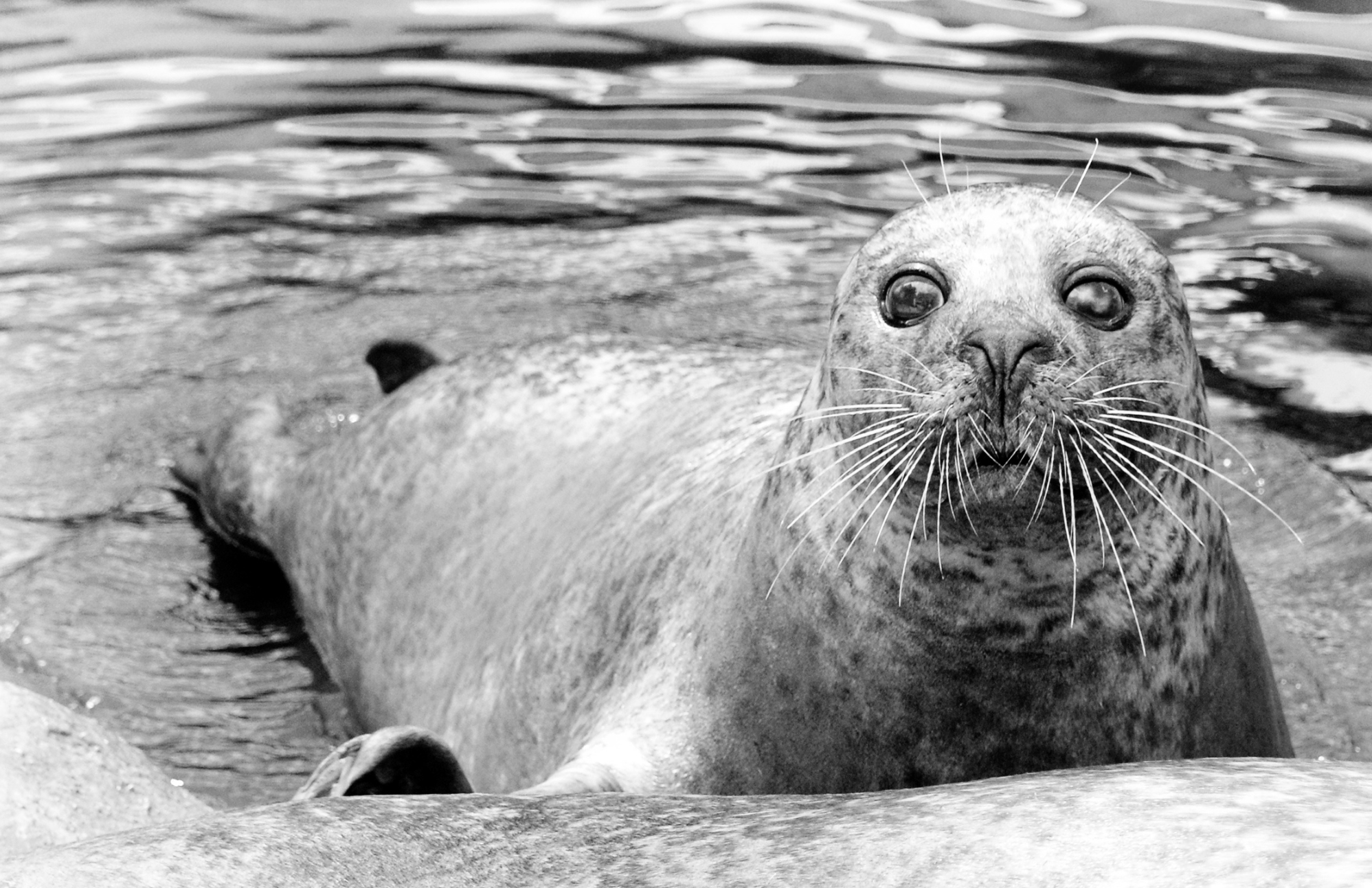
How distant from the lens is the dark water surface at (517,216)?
5.03 metres

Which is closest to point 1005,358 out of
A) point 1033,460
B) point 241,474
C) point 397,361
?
point 1033,460

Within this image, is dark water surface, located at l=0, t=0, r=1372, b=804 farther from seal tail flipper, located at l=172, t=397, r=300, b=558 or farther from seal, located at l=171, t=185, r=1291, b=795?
seal, located at l=171, t=185, r=1291, b=795

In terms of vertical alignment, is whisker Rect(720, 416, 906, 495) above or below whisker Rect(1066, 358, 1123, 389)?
below

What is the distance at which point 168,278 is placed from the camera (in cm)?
729

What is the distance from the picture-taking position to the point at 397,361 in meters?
5.45

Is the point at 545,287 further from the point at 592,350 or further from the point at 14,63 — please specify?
the point at 14,63

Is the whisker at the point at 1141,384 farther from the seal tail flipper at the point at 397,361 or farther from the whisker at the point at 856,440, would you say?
the seal tail flipper at the point at 397,361

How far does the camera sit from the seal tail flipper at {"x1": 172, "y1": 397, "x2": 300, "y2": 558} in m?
5.50

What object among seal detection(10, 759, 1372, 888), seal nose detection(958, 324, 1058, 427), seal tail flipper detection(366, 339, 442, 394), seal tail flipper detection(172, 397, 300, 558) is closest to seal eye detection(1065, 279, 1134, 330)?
seal nose detection(958, 324, 1058, 427)

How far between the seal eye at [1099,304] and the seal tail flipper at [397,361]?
275cm

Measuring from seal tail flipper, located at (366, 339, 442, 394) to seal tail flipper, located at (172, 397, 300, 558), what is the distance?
0.39 meters

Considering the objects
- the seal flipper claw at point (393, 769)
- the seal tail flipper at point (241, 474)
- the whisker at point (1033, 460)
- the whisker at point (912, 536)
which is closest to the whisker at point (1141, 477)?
the whisker at point (1033, 460)

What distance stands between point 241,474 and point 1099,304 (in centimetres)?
322

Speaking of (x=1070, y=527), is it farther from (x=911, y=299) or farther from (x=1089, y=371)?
(x=911, y=299)
